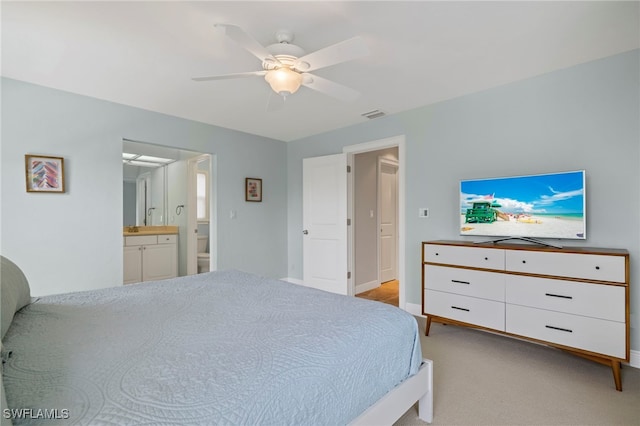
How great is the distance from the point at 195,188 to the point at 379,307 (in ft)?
14.3

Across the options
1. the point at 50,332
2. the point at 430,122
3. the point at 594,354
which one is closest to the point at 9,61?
the point at 50,332

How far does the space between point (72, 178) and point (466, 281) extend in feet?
12.7

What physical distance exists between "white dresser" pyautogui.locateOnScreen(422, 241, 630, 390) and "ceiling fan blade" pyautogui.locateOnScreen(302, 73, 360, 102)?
1.58 metres

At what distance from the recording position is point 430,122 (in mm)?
3389

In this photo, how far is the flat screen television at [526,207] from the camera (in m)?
2.36

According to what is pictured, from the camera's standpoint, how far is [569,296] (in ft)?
7.04

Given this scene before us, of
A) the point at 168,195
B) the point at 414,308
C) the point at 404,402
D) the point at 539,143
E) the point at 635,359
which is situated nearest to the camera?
the point at 404,402

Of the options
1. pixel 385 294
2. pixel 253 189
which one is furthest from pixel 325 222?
pixel 385 294

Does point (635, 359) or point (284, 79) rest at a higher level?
point (284, 79)

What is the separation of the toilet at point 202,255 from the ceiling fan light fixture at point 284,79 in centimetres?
394

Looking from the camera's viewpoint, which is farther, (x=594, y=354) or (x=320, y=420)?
(x=594, y=354)

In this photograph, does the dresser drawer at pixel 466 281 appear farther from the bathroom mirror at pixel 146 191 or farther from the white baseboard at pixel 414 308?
the bathroom mirror at pixel 146 191

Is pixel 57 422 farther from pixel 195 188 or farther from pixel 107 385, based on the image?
pixel 195 188

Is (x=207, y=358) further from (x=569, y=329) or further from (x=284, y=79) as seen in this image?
(x=569, y=329)
